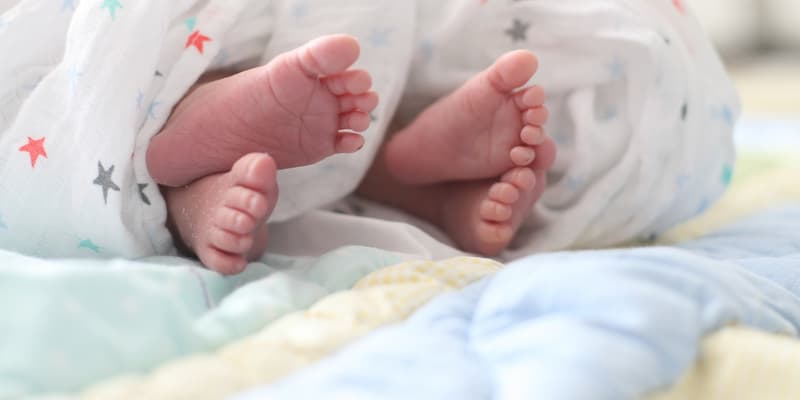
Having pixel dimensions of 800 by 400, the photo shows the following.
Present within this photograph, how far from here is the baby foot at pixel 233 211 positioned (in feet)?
2.05

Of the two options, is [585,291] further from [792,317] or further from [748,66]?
[748,66]

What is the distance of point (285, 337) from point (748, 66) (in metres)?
2.41

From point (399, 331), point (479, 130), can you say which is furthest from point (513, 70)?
point (399, 331)

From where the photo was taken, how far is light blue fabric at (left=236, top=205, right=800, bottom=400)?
438 millimetres

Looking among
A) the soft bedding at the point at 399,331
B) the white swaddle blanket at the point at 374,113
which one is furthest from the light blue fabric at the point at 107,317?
the white swaddle blanket at the point at 374,113

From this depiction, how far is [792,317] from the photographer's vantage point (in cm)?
59

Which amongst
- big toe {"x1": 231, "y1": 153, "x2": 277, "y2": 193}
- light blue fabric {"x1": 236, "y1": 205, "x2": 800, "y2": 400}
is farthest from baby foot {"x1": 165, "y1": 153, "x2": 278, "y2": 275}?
light blue fabric {"x1": 236, "y1": 205, "x2": 800, "y2": 400}

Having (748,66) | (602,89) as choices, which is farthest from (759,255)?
(748,66)

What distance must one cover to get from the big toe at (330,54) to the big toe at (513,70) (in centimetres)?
17

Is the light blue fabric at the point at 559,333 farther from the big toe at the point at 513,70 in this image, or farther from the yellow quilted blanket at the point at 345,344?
the big toe at the point at 513,70

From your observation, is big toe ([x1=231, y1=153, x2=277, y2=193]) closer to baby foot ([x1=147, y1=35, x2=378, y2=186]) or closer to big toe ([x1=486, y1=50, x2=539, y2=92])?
baby foot ([x1=147, y1=35, x2=378, y2=186])

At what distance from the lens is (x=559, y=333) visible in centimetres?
46

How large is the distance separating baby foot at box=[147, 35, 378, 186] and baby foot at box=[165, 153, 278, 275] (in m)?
0.03

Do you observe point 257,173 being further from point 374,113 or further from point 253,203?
point 374,113
